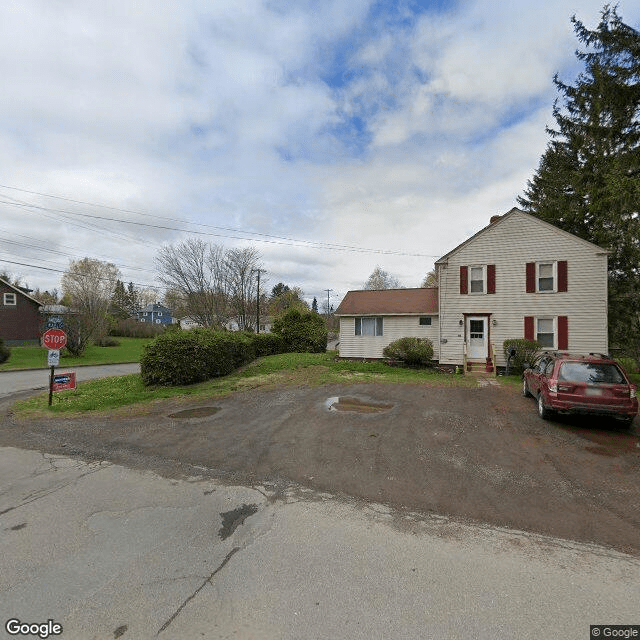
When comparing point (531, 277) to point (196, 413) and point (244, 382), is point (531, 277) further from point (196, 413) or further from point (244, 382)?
point (196, 413)

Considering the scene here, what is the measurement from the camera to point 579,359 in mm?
8164

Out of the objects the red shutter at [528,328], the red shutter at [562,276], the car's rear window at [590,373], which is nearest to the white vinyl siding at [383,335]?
the red shutter at [528,328]

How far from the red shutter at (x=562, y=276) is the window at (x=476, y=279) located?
328 centimetres

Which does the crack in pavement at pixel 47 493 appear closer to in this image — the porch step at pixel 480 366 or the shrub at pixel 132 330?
the porch step at pixel 480 366

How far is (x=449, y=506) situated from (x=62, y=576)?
386 cm

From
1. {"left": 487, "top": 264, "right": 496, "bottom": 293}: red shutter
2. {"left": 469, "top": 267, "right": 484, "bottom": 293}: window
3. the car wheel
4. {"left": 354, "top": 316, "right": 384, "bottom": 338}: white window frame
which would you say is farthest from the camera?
{"left": 354, "top": 316, "right": 384, "bottom": 338}: white window frame

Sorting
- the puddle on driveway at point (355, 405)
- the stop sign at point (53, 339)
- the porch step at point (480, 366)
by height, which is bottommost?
the puddle on driveway at point (355, 405)

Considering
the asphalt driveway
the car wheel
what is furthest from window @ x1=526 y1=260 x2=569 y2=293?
the car wheel

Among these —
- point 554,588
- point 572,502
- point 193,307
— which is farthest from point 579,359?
point 193,307

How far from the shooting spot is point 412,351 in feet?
59.6

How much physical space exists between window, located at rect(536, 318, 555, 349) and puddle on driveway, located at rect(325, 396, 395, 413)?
37.0 ft

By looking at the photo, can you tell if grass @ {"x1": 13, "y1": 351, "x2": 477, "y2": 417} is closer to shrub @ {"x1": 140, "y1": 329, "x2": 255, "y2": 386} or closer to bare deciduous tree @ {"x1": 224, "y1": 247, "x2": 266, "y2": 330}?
shrub @ {"x1": 140, "y1": 329, "x2": 255, "y2": 386}

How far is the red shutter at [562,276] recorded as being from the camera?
56.0 ft

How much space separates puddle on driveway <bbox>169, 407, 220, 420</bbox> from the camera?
29.6 ft
